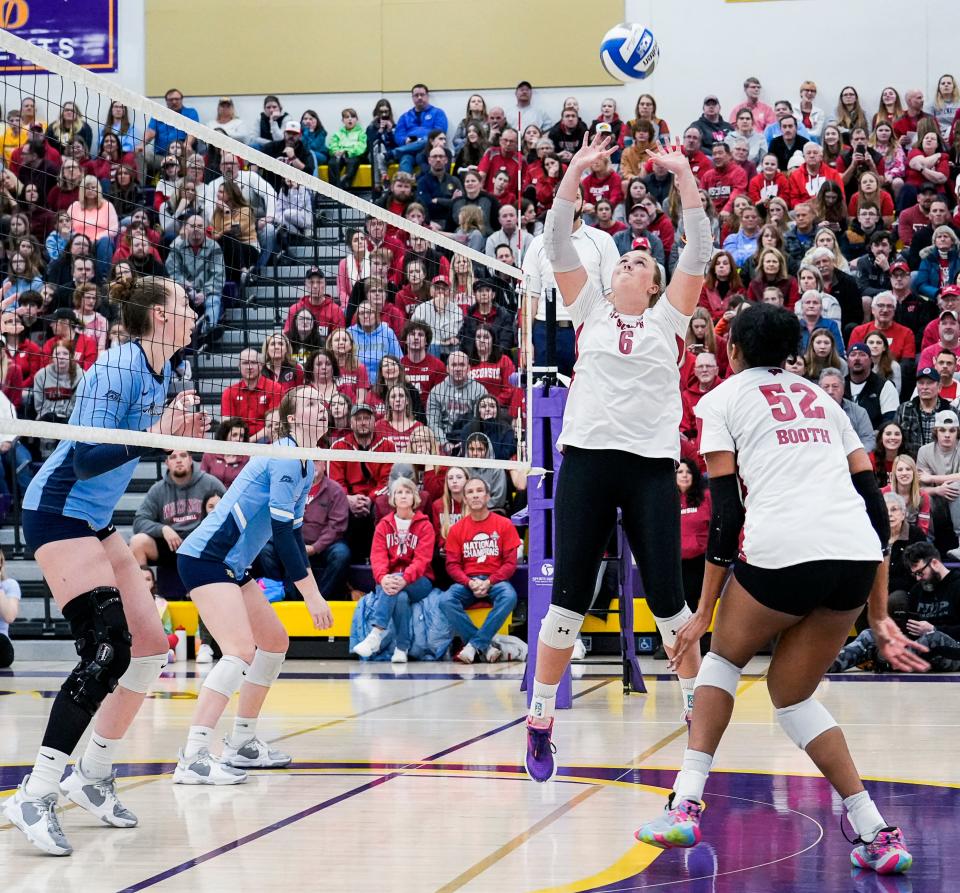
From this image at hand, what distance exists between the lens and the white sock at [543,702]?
567cm

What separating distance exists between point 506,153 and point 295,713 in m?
10.4

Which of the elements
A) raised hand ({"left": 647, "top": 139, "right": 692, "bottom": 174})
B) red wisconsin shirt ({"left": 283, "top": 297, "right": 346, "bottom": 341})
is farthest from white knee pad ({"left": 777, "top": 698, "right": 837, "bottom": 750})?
red wisconsin shirt ({"left": 283, "top": 297, "right": 346, "bottom": 341})

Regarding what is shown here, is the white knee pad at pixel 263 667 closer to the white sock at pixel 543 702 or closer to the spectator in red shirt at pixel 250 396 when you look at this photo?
the white sock at pixel 543 702

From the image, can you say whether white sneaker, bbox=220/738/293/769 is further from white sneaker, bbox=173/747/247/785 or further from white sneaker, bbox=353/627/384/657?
white sneaker, bbox=353/627/384/657

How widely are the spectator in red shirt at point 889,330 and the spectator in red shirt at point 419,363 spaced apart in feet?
14.8

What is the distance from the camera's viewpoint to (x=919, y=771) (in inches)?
244

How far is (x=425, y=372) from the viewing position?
37.8ft

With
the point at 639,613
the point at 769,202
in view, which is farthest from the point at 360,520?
the point at 769,202

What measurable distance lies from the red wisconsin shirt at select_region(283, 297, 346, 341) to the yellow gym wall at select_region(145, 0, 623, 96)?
924cm

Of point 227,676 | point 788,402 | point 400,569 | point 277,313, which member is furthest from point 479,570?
point 788,402

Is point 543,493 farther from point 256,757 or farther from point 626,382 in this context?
point 626,382

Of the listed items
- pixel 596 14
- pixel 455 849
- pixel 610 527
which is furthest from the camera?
pixel 596 14

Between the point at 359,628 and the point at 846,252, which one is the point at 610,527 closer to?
the point at 359,628

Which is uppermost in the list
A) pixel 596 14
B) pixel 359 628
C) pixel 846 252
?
pixel 596 14
